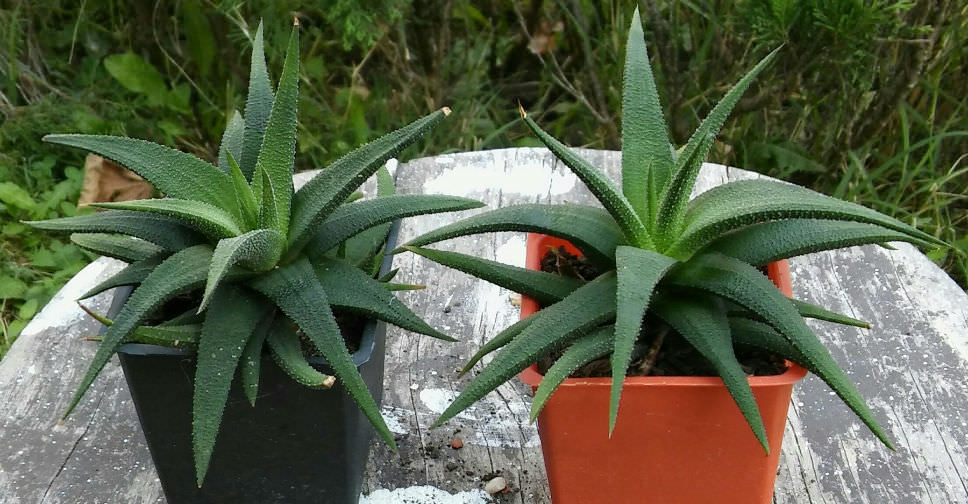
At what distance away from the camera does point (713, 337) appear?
942 mm

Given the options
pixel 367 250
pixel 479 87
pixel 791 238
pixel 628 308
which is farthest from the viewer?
pixel 479 87

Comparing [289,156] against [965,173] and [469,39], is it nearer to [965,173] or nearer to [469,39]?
[469,39]

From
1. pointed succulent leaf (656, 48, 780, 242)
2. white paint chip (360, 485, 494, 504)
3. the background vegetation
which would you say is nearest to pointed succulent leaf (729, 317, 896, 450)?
pointed succulent leaf (656, 48, 780, 242)

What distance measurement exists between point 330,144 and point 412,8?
0.39 m

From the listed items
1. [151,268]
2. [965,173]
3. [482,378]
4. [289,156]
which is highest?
[289,156]

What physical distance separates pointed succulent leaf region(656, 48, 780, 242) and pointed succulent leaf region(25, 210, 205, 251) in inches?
18.8

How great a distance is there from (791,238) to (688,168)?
0.15m

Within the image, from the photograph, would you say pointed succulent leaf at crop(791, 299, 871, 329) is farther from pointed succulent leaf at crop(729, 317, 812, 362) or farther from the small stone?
the small stone

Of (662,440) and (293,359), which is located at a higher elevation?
(293,359)

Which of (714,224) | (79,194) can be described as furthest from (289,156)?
(79,194)

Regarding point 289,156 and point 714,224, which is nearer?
point 714,224

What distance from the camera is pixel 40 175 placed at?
249cm

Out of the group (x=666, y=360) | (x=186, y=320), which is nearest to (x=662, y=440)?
(x=666, y=360)

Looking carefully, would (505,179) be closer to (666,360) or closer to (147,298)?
(666,360)
